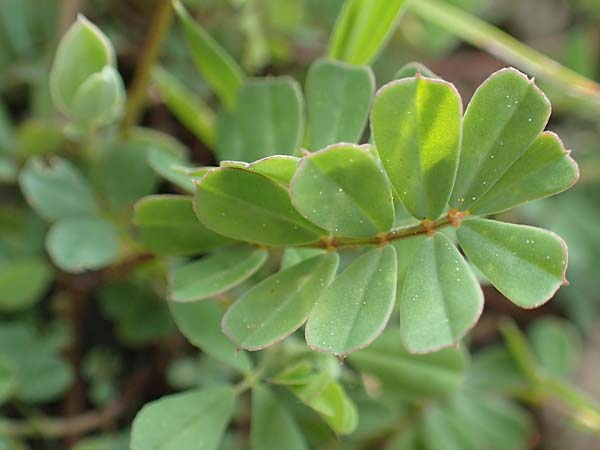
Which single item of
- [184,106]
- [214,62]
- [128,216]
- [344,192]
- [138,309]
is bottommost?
[138,309]

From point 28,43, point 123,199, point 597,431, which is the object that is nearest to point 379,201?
point 123,199

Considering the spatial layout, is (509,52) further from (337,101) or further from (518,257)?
(518,257)

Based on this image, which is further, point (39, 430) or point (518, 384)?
point (518, 384)

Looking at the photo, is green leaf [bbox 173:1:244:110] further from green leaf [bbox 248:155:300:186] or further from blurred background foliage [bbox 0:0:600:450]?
green leaf [bbox 248:155:300:186]

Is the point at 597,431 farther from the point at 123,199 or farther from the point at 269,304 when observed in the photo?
the point at 123,199

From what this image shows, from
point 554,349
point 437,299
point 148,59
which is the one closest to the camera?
point 437,299

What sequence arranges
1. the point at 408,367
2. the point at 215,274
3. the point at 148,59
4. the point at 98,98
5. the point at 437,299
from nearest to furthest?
the point at 437,299, the point at 215,274, the point at 98,98, the point at 408,367, the point at 148,59

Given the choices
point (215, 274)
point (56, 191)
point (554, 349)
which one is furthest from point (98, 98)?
point (554, 349)

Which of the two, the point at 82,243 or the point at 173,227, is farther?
the point at 82,243
